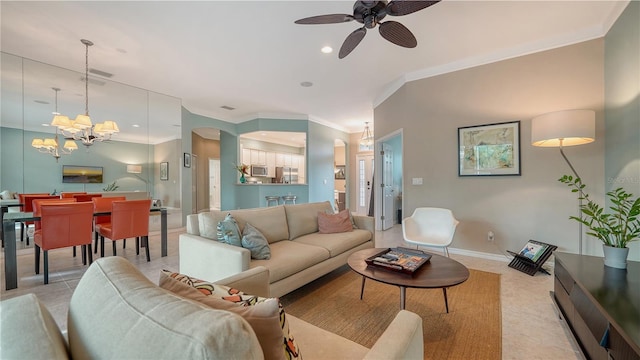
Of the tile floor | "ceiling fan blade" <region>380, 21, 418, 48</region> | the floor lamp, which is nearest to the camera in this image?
the tile floor

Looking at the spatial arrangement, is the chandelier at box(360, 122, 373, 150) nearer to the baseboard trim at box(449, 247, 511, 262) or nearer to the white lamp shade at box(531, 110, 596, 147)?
the baseboard trim at box(449, 247, 511, 262)

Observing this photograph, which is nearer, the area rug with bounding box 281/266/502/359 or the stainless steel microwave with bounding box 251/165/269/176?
the area rug with bounding box 281/266/502/359

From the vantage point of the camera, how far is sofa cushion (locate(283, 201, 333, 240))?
3131mm

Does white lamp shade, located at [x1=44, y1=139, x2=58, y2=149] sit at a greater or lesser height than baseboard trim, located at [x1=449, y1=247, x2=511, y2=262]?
greater

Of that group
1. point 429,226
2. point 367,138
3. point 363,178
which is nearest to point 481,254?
point 429,226

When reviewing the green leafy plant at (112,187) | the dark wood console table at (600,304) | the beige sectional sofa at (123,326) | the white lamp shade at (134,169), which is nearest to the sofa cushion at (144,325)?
the beige sectional sofa at (123,326)

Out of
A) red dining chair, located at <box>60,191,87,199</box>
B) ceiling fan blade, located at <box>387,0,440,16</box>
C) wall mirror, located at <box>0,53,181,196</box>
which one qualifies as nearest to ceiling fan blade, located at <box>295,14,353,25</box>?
ceiling fan blade, located at <box>387,0,440,16</box>

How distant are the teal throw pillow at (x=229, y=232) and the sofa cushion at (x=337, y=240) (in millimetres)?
811

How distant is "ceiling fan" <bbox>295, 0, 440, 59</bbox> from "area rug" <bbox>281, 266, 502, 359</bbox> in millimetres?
2441

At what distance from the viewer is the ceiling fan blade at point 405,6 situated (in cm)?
194


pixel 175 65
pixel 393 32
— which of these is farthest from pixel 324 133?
pixel 393 32

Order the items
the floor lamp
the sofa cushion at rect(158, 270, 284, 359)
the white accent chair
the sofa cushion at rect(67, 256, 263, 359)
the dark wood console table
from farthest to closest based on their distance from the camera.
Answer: the white accent chair
the floor lamp
the dark wood console table
the sofa cushion at rect(158, 270, 284, 359)
the sofa cushion at rect(67, 256, 263, 359)

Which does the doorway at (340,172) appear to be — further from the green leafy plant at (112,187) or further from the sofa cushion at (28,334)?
the sofa cushion at (28,334)

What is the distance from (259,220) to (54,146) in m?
3.85
